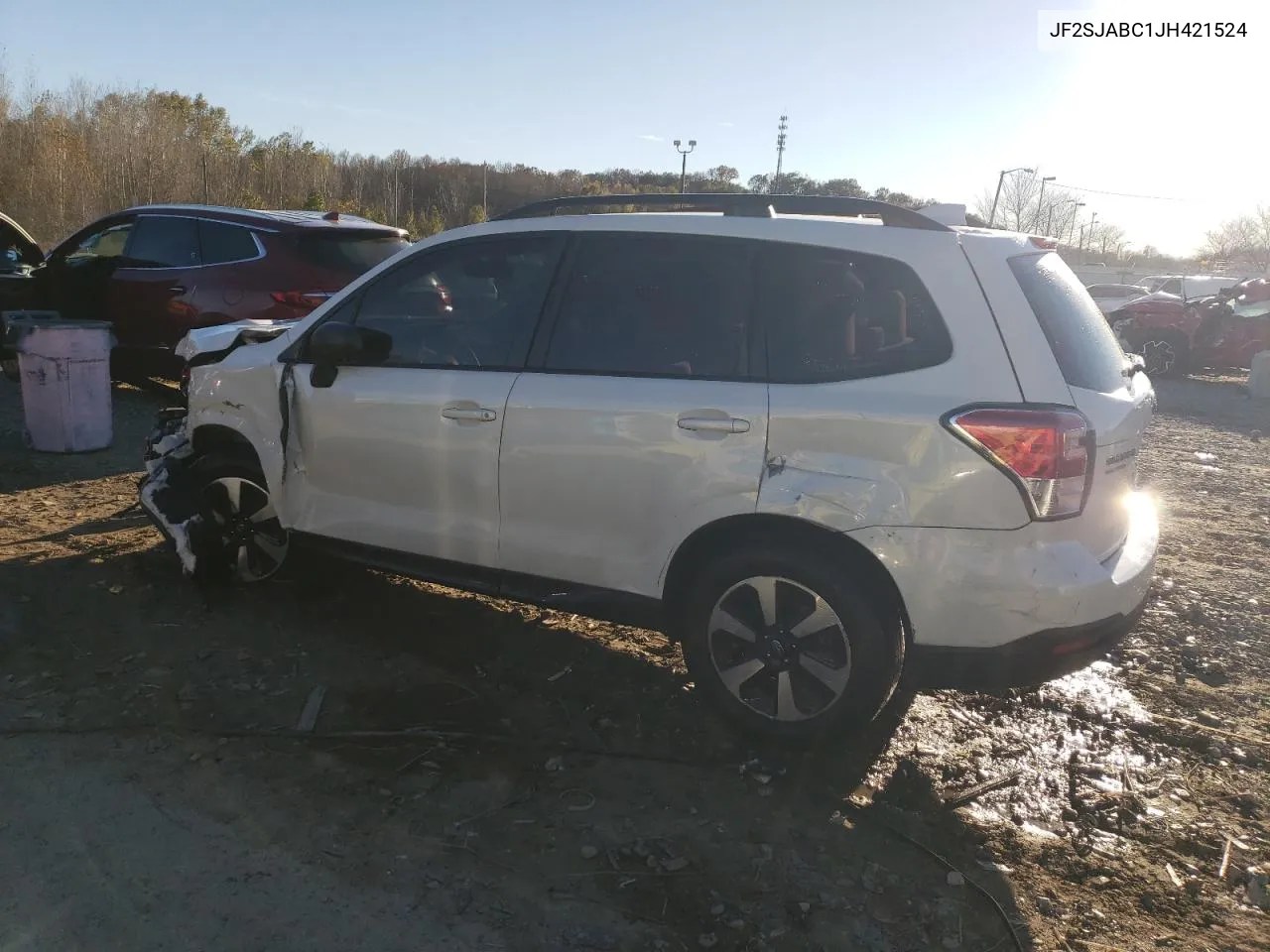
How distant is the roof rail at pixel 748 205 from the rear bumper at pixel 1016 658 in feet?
4.68

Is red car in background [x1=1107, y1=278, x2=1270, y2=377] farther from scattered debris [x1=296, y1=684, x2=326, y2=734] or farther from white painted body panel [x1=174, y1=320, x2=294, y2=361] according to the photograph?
scattered debris [x1=296, y1=684, x2=326, y2=734]

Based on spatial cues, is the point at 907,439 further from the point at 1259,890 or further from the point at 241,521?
the point at 241,521

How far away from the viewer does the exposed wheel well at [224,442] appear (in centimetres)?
462

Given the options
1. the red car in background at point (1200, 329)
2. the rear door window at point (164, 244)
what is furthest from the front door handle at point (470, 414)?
the red car in background at point (1200, 329)

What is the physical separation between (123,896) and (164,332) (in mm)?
6811

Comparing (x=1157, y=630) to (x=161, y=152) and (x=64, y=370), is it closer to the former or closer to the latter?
(x=64, y=370)

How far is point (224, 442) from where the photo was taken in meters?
4.78

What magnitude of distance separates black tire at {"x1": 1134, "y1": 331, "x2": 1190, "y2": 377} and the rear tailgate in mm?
15003

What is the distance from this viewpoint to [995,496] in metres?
2.97

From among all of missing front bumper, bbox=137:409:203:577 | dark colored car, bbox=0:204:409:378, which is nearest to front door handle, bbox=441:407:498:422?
missing front bumper, bbox=137:409:203:577

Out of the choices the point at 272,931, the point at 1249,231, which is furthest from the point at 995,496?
the point at 1249,231

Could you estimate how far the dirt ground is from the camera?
8.63 ft

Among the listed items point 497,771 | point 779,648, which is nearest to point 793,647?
point 779,648

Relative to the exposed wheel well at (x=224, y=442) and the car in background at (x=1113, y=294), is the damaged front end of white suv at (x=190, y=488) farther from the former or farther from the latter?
the car in background at (x=1113, y=294)
